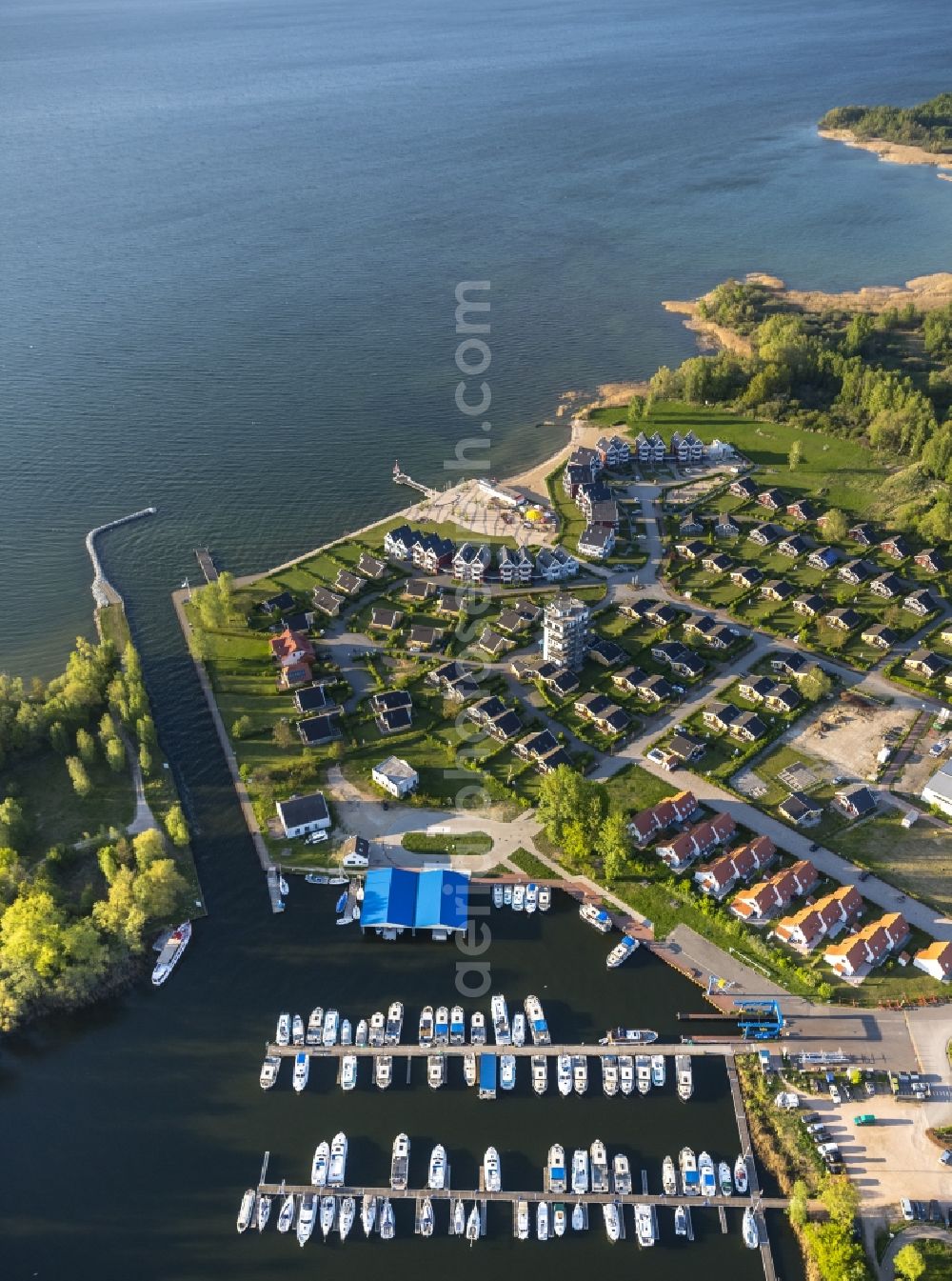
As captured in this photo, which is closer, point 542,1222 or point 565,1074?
point 542,1222

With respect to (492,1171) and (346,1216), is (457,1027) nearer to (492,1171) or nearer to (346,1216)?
(492,1171)

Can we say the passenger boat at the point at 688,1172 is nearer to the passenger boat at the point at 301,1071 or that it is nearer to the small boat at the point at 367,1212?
the small boat at the point at 367,1212

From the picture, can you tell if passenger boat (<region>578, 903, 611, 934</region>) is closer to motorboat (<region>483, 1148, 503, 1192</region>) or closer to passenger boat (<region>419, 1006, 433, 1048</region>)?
passenger boat (<region>419, 1006, 433, 1048</region>)

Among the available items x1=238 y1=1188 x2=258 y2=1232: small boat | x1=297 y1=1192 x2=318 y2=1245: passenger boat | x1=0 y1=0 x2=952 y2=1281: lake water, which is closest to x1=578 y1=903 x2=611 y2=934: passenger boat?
x1=0 y1=0 x2=952 y2=1281: lake water

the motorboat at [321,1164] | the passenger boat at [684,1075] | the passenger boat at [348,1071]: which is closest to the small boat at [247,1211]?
the motorboat at [321,1164]

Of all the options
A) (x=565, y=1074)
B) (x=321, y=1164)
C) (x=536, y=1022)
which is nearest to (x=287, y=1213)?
(x=321, y=1164)

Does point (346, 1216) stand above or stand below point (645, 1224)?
above
